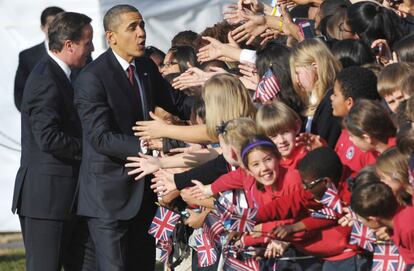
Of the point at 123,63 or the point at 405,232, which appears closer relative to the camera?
the point at 405,232

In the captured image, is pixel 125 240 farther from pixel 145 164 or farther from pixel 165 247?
pixel 145 164

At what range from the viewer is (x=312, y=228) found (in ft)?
21.6

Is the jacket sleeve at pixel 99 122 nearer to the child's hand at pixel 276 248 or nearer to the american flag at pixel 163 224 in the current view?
the american flag at pixel 163 224

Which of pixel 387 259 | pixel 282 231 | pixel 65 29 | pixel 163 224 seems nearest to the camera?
pixel 387 259

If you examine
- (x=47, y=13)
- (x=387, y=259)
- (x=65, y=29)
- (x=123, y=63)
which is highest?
(x=47, y=13)

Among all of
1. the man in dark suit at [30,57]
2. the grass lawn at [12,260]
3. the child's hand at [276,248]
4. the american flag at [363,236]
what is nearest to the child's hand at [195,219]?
the child's hand at [276,248]

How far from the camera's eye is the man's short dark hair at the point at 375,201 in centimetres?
568

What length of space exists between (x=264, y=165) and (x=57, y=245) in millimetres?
2433

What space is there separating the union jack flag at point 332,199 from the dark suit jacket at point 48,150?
2480mm

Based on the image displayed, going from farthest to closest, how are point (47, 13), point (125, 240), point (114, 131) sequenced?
1. point (47, 13)
2. point (125, 240)
3. point (114, 131)

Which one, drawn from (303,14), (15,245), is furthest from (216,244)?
(15,245)

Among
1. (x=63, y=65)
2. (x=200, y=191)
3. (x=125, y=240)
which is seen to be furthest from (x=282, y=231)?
(x=63, y=65)

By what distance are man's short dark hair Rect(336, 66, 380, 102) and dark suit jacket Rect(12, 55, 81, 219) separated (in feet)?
7.68

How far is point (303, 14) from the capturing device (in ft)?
33.1
